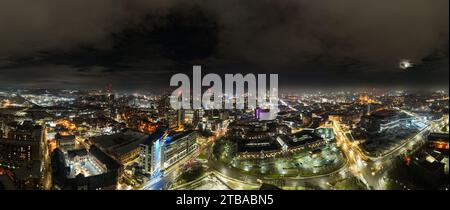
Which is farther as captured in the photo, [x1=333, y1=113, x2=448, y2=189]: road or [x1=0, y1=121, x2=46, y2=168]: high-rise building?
[x1=0, y1=121, x2=46, y2=168]: high-rise building

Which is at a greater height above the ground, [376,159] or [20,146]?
[20,146]

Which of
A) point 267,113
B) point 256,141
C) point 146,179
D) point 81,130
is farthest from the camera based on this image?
point 267,113

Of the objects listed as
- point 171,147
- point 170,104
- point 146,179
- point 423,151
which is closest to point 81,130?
point 170,104

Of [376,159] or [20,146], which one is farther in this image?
[376,159]

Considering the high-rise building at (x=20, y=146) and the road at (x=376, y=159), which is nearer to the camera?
the road at (x=376, y=159)

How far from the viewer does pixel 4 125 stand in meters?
3.96
